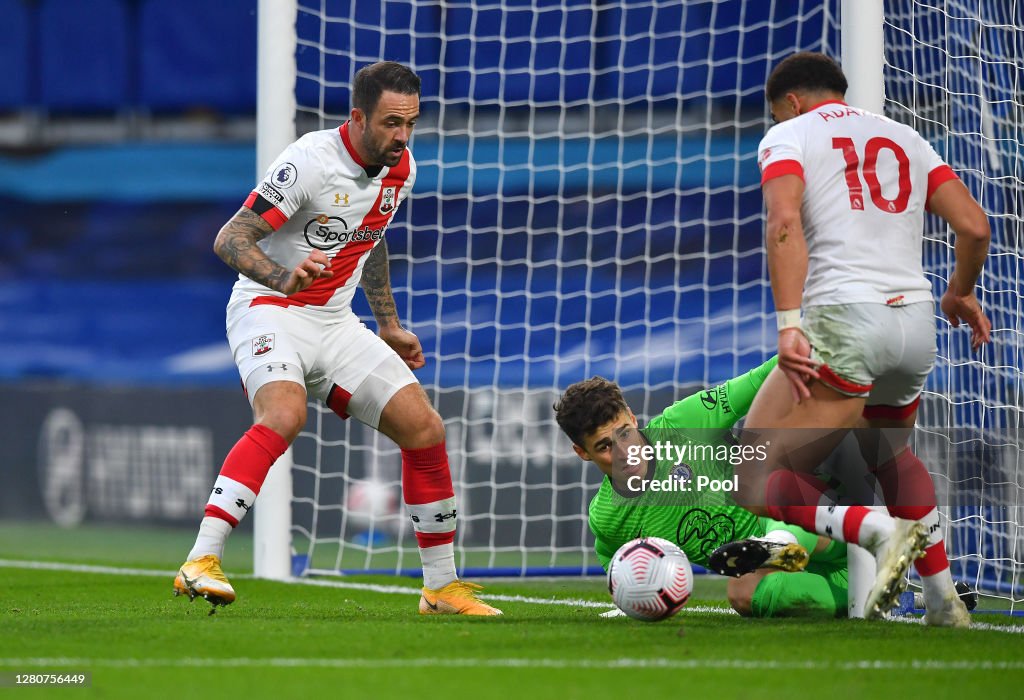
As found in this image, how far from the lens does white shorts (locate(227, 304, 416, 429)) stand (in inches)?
182

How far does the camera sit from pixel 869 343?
158 inches

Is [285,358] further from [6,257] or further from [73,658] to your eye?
[6,257]

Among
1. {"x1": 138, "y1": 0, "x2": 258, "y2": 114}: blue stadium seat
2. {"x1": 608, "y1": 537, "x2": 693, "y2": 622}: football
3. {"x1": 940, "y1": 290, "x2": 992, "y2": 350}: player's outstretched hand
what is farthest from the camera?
{"x1": 138, "y1": 0, "x2": 258, "y2": 114}: blue stadium seat

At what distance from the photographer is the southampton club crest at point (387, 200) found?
16.1 ft

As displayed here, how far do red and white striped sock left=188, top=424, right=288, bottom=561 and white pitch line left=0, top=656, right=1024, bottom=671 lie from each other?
94 centimetres

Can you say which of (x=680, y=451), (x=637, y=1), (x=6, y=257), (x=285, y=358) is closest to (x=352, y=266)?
(x=285, y=358)

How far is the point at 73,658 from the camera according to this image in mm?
3424

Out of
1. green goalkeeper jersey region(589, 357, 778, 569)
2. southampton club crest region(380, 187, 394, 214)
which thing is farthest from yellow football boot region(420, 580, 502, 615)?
southampton club crest region(380, 187, 394, 214)

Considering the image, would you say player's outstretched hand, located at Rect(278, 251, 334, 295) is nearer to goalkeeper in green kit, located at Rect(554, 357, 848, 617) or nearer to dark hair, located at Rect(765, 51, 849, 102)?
goalkeeper in green kit, located at Rect(554, 357, 848, 617)

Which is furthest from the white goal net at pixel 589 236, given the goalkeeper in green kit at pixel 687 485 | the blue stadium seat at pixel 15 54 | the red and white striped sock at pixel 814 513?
the blue stadium seat at pixel 15 54

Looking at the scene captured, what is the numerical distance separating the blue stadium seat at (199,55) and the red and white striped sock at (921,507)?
10.0 meters

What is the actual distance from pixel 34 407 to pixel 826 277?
7108mm

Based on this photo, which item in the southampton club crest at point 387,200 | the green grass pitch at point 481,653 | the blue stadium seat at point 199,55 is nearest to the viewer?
the green grass pitch at point 481,653

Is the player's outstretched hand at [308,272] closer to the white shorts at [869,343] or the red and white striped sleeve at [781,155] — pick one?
the red and white striped sleeve at [781,155]
